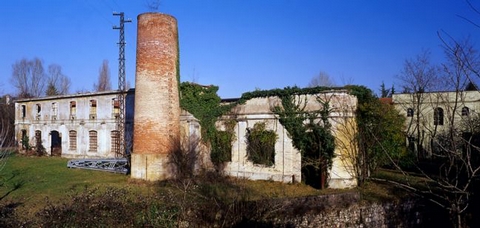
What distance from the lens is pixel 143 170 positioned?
53.4 feet

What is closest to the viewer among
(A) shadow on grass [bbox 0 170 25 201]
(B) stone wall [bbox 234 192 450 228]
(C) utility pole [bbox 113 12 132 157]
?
(B) stone wall [bbox 234 192 450 228]

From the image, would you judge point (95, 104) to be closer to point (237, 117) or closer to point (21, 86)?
point (237, 117)

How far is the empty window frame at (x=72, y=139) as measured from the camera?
2900cm

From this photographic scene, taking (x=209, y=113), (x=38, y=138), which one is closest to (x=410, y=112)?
(x=209, y=113)

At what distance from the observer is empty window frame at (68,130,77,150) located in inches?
1142

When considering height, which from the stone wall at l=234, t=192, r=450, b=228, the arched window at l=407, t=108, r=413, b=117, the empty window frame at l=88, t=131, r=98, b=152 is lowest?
the stone wall at l=234, t=192, r=450, b=228

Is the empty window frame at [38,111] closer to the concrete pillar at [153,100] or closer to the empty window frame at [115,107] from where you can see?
the empty window frame at [115,107]

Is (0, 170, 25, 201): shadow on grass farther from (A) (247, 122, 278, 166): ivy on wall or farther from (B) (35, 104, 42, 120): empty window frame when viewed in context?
(B) (35, 104, 42, 120): empty window frame

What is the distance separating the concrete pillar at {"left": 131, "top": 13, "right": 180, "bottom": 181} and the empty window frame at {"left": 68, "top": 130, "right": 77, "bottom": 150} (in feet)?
49.7

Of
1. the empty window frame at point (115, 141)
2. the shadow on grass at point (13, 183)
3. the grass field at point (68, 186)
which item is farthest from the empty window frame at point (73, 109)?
the shadow on grass at point (13, 183)

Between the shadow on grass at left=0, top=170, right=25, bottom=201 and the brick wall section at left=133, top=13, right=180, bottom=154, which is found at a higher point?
the brick wall section at left=133, top=13, right=180, bottom=154

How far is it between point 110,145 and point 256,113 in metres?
14.4

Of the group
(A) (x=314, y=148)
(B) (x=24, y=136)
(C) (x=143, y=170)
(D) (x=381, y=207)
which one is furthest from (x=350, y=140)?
(B) (x=24, y=136)

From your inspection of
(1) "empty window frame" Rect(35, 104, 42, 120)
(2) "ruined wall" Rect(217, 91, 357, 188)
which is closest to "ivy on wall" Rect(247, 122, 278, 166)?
(2) "ruined wall" Rect(217, 91, 357, 188)
